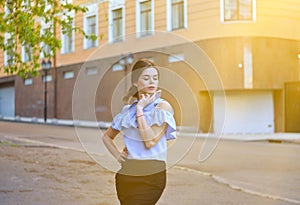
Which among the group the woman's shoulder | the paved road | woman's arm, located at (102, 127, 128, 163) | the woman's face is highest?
the woman's face

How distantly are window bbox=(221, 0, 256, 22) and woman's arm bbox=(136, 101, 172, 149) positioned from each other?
21166 millimetres

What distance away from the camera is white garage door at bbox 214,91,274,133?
2422 centimetres

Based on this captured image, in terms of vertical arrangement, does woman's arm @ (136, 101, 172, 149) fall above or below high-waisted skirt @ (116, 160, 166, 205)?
above

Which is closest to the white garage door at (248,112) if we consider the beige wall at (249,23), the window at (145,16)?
the beige wall at (249,23)

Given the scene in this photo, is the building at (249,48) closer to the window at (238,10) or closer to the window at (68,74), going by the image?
the window at (238,10)

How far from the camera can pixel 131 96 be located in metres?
3.36

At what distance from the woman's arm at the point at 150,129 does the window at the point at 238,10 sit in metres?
21.2

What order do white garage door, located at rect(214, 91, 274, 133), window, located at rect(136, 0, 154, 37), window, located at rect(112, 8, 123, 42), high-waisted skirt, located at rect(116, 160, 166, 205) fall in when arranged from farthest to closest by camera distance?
window, located at rect(112, 8, 123, 42), window, located at rect(136, 0, 154, 37), white garage door, located at rect(214, 91, 274, 133), high-waisted skirt, located at rect(116, 160, 166, 205)

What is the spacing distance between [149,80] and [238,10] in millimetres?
21296

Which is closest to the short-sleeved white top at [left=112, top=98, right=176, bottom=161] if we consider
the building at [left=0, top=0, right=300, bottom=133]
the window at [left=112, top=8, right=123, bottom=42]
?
the building at [left=0, top=0, right=300, bottom=133]

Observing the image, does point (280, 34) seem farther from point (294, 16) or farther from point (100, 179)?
point (100, 179)

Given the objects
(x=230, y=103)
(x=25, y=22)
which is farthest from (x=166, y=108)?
(x=230, y=103)

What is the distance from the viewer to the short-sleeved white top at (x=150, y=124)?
3.12 meters

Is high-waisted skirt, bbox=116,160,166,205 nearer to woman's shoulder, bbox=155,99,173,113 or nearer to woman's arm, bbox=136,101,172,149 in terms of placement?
woman's arm, bbox=136,101,172,149
